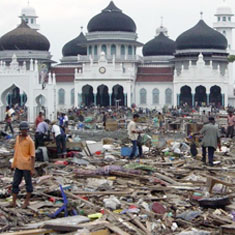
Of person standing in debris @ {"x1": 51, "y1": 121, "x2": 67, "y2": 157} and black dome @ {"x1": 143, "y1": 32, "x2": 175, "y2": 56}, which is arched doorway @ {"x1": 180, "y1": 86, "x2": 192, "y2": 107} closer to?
black dome @ {"x1": 143, "y1": 32, "x2": 175, "y2": 56}

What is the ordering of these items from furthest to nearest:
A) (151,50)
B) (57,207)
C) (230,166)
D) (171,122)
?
(151,50), (171,122), (230,166), (57,207)

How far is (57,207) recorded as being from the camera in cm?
1062

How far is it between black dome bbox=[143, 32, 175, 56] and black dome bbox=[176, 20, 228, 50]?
5.85 m

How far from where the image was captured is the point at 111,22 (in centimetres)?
6103

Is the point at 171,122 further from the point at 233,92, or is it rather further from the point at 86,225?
the point at 233,92

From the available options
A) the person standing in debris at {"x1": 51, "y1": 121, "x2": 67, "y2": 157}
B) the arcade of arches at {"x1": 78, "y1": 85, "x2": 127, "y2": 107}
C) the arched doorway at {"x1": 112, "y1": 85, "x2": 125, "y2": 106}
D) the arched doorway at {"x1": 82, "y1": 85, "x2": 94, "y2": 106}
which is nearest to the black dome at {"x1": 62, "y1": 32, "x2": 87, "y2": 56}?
the arcade of arches at {"x1": 78, "y1": 85, "x2": 127, "y2": 107}

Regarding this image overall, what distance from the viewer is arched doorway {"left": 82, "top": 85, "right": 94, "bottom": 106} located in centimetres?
6088

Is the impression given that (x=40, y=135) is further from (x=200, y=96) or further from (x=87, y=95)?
(x=87, y=95)

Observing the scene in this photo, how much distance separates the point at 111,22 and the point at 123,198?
5064 cm

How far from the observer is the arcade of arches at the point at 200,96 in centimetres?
5966

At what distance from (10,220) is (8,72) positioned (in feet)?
111

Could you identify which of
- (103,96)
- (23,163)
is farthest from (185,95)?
(23,163)

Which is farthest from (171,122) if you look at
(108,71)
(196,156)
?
(108,71)

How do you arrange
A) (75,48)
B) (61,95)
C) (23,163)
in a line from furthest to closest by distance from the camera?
(75,48) < (61,95) < (23,163)
